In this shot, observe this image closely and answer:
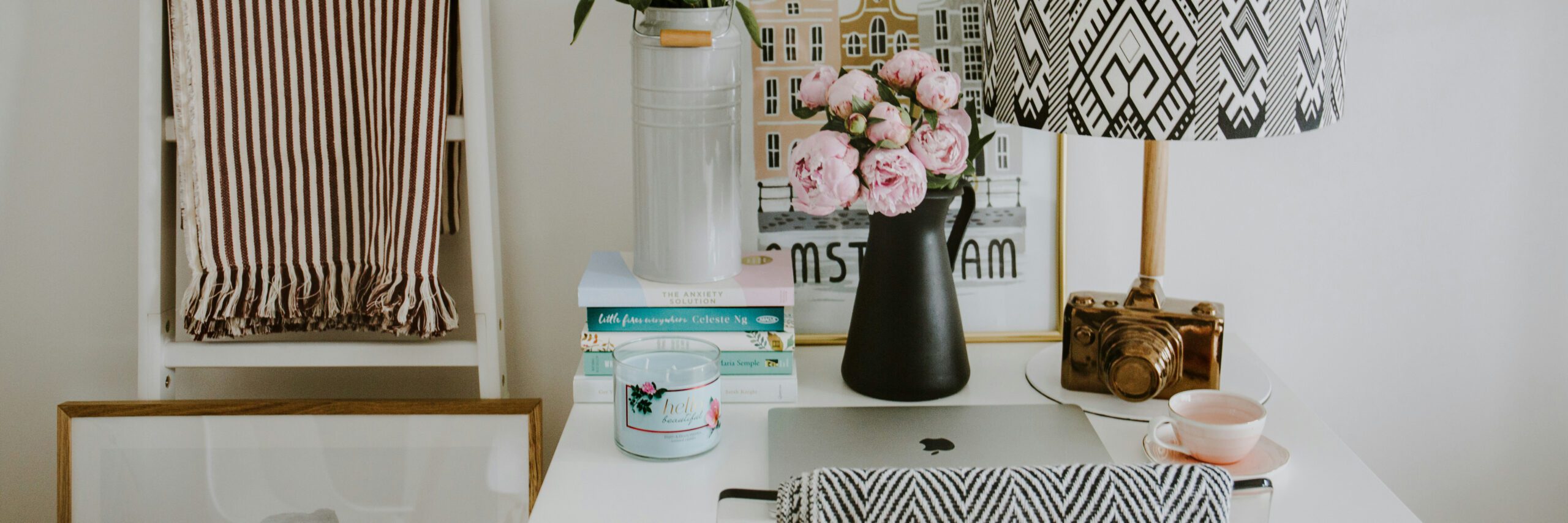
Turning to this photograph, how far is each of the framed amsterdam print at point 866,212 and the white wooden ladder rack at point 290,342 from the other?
281mm

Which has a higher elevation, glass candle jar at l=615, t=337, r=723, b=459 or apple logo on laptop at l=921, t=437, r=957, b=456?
glass candle jar at l=615, t=337, r=723, b=459

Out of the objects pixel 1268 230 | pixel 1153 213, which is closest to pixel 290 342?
pixel 1153 213

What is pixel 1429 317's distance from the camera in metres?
1.23

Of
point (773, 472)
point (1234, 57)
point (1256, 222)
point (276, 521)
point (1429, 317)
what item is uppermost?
point (1234, 57)

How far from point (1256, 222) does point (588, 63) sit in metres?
0.76

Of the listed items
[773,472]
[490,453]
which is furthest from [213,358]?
[773,472]

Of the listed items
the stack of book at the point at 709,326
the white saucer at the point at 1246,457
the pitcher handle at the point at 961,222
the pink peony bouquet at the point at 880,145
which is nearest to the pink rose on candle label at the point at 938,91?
the pink peony bouquet at the point at 880,145

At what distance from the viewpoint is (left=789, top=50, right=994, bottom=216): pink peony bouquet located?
856 millimetres

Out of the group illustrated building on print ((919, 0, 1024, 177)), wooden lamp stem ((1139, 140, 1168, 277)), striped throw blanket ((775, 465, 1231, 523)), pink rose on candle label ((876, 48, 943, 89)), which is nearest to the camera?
striped throw blanket ((775, 465, 1231, 523))

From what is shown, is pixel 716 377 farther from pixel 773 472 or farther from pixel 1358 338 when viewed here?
pixel 1358 338

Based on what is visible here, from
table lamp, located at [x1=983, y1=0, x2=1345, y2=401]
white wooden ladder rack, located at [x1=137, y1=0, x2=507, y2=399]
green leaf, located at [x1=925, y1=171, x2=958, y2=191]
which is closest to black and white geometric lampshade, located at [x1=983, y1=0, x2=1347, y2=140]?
table lamp, located at [x1=983, y1=0, x2=1345, y2=401]

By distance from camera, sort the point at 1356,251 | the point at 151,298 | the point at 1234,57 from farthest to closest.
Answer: the point at 1356,251 → the point at 151,298 → the point at 1234,57

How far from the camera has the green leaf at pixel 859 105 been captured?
2.86 feet

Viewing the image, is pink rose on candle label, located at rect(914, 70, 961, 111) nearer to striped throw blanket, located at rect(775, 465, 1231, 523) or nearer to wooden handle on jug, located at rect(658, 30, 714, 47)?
wooden handle on jug, located at rect(658, 30, 714, 47)
